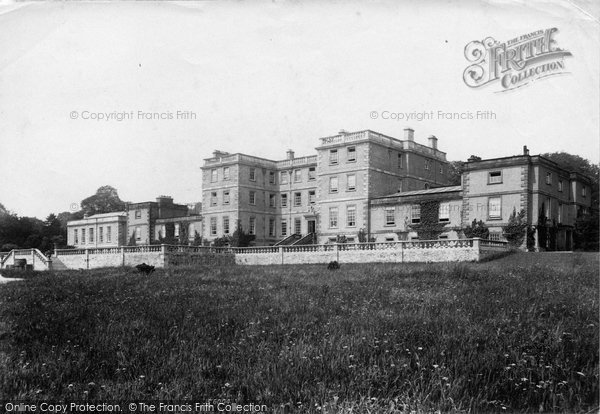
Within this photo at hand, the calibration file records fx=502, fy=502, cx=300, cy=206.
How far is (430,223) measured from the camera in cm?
3164

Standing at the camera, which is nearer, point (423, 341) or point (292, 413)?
point (292, 413)

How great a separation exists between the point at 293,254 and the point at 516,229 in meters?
12.2

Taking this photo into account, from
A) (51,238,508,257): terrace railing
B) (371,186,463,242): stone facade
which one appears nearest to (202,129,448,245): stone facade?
(371,186,463,242): stone facade

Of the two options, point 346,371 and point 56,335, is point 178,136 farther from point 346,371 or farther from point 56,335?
point 346,371

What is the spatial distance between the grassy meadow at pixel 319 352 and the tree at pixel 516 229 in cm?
1932

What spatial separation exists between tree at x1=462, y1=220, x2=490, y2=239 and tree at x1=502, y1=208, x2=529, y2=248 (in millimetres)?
1195

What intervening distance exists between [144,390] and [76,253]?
70.6 feet

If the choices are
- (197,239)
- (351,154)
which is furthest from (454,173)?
(197,239)

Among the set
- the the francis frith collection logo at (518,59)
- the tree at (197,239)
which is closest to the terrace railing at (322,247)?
the tree at (197,239)

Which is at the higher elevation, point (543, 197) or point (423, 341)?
point (543, 197)

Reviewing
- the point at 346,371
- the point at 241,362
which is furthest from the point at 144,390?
the point at 346,371

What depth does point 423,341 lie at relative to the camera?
566 cm

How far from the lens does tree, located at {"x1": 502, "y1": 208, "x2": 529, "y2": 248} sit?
26688mm

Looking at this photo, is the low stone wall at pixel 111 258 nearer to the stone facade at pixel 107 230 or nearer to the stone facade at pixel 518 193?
the stone facade at pixel 107 230
